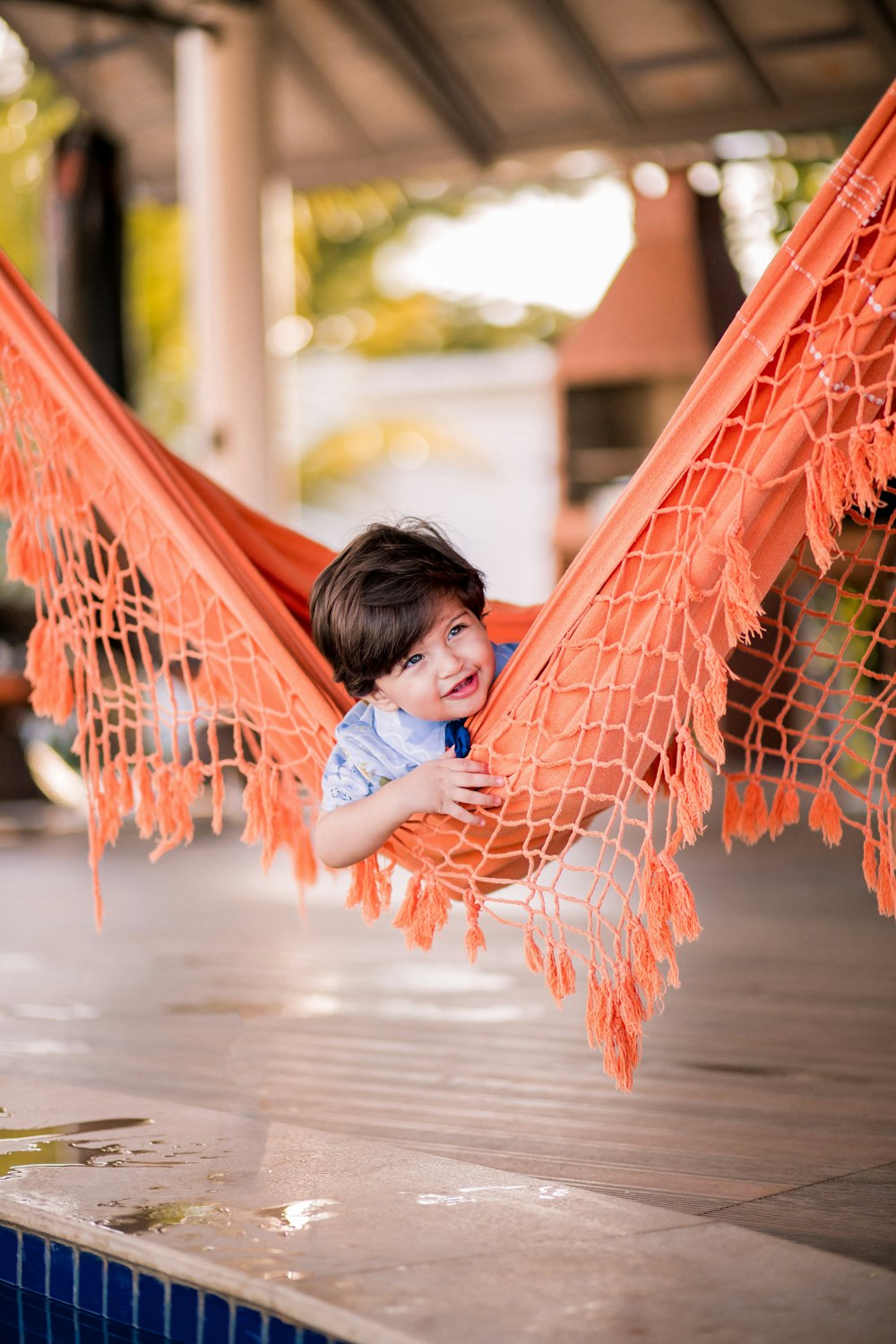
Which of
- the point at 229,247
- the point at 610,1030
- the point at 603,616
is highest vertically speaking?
the point at 229,247

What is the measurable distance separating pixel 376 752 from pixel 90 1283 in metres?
0.57

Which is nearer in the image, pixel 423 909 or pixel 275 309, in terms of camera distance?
pixel 423 909

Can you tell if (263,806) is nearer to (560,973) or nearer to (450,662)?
(450,662)

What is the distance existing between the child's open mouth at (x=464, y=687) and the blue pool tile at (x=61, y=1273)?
614 mm

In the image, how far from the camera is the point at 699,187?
17.5 feet

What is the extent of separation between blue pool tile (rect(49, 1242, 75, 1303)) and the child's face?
0.59 meters

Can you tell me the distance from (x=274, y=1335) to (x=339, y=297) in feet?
31.8

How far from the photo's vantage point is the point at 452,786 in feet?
5.23

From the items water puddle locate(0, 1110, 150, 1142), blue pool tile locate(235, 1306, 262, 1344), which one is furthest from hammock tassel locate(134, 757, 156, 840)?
blue pool tile locate(235, 1306, 262, 1344)

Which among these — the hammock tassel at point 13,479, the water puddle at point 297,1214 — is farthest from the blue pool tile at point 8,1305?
the hammock tassel at point 13,479

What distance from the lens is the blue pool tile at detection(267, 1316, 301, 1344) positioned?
1236 mm

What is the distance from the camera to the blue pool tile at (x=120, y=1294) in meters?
1.39

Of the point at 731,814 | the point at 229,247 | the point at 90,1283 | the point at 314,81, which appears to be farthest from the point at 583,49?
the point at 90,1283

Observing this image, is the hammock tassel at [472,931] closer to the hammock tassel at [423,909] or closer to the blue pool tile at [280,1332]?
the hammock tassel at [423,909]
